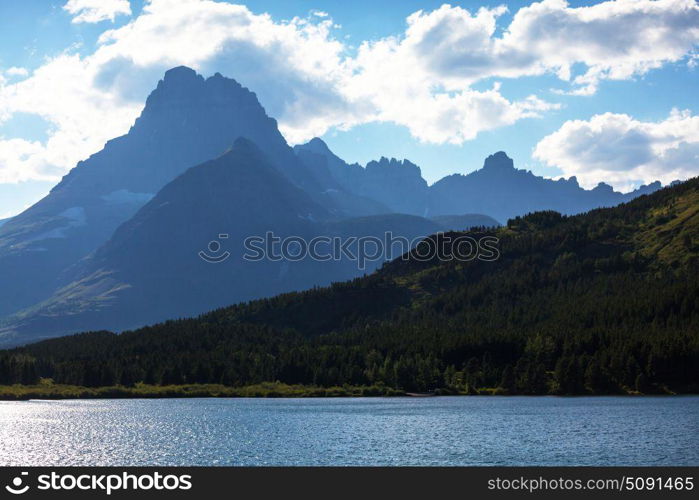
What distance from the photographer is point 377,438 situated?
148 meters

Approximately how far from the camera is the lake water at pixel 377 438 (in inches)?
4859

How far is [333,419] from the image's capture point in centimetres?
18675

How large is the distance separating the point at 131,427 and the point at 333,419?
4157cm

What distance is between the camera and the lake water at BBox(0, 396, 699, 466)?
4859 inches
